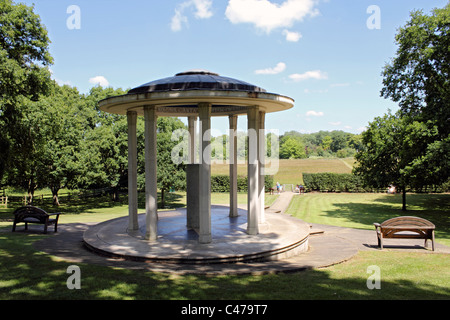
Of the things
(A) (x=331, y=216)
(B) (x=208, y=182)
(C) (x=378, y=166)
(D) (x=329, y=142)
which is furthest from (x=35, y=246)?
(D) (x=329, y=142)

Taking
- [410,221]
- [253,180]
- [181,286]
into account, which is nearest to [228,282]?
[181,286]

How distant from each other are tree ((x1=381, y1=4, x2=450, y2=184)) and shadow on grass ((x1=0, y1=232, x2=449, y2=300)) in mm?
13695

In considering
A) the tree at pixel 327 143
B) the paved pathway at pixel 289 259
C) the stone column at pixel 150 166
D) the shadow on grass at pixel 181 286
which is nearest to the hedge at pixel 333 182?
the paved pathway at pixel 289 259

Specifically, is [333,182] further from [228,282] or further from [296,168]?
[228,282]

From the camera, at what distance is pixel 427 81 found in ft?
77.5

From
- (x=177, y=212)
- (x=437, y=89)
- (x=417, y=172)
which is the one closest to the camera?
(x=177, y=212)

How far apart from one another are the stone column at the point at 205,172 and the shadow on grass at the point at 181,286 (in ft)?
10.6

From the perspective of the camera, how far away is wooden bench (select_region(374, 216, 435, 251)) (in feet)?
36.3

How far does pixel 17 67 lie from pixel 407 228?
760 inches

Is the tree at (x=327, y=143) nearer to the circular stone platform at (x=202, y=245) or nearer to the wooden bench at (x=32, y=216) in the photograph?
the circular stone platform at (x=202, y=245)

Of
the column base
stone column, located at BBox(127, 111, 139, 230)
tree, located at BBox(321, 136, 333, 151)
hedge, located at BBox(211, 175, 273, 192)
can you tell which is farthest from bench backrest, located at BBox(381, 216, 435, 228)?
tree, located at BBox(321, 136, 333, 151)

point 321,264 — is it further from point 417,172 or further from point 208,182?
point 417,172

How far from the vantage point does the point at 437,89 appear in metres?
23.2
